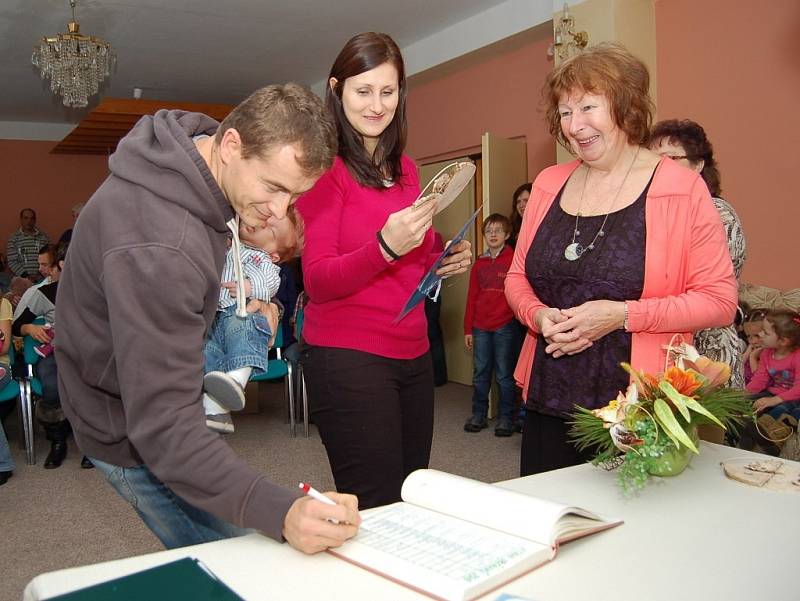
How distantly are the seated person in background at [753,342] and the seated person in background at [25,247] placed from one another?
30.8 feet

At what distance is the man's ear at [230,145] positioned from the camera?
3.87 feet

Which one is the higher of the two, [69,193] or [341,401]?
[69,193]

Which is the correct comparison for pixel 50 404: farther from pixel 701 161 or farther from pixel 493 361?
pixel 701 161

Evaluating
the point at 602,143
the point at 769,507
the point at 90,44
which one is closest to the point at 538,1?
the point at 90,44

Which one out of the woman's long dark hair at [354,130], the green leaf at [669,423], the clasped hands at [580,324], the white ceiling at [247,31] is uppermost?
the white ceiling at [247,31]

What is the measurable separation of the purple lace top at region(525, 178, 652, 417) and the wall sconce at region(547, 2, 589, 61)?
11.8 feet

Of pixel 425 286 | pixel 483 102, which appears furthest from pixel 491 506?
pixel 483 102

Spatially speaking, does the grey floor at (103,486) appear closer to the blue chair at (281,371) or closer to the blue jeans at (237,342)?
the blue chair at (281,371)

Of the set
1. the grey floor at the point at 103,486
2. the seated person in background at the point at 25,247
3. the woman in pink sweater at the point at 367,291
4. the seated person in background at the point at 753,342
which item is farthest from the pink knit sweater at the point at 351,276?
the seated person in background at the point at 25,247

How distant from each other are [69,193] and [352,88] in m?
11.6

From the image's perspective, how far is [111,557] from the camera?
10.5 ft

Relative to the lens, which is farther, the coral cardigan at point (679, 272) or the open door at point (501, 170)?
the open door at point (501, 170)

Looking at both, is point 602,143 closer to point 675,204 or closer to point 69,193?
point 675,204

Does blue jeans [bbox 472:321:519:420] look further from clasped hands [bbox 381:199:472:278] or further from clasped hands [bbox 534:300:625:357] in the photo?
clasped hands [bbox 381:199:472:278]
